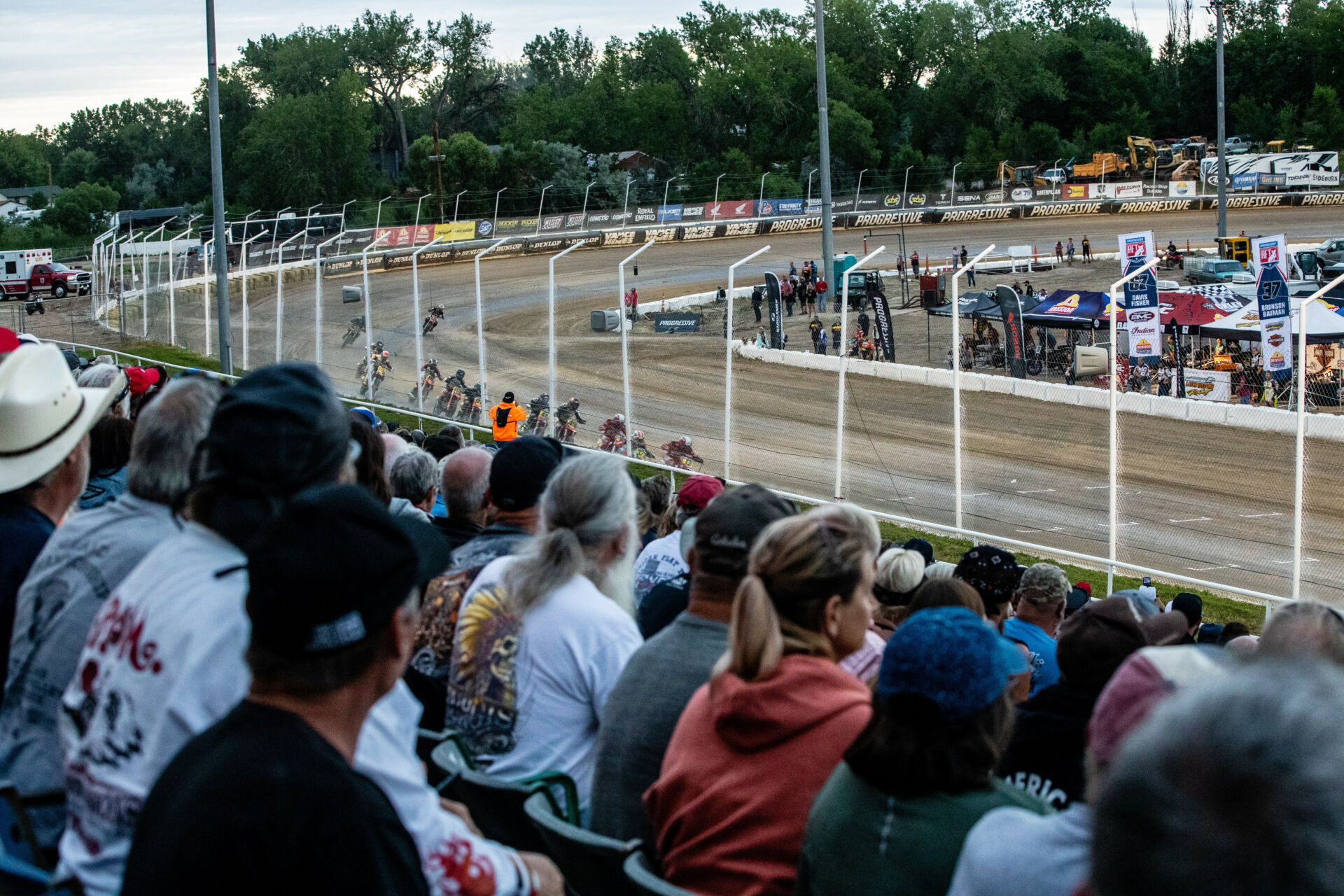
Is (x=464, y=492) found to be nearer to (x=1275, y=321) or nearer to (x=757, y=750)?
(x=757, y=750)

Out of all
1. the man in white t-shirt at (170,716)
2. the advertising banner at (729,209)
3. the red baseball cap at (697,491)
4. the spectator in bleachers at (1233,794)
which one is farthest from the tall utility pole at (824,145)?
the advertising banner at (729,209)

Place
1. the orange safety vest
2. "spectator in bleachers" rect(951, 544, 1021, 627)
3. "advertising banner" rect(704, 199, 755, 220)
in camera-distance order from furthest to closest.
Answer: "advertising banner" rect(704, 199, 755, 220) → the orange safety vest → "spectator in bleachers" rect(951, 544, 1021, 627)

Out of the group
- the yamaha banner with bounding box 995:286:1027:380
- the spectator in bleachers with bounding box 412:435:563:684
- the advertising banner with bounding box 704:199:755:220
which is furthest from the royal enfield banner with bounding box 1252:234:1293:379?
the advertising banner with bounding box 704:199:755:220

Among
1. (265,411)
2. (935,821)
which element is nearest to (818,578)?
(935,821)

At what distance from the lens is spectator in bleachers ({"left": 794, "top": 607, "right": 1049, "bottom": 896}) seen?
2463 millimetres

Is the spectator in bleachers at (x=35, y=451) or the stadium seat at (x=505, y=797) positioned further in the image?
the spectator in bleachers at (x=35, y=451)

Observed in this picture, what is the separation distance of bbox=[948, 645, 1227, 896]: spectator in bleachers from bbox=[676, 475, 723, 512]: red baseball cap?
162 inches

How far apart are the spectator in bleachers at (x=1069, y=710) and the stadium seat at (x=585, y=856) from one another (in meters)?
Result: 1.05

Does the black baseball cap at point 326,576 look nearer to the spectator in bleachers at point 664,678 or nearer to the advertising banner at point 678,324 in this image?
the spectator in bleachers at point 664,678

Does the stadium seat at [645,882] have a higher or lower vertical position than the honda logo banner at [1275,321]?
lower

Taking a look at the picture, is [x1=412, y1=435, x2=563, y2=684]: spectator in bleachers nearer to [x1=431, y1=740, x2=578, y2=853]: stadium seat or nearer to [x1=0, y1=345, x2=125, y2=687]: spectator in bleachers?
[x1=431, y1=740, x2=578, y2=853]: stadium seat

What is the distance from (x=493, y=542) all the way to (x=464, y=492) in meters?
0.82

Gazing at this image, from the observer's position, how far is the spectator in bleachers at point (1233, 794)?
1295mm

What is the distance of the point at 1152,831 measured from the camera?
4.49ft
